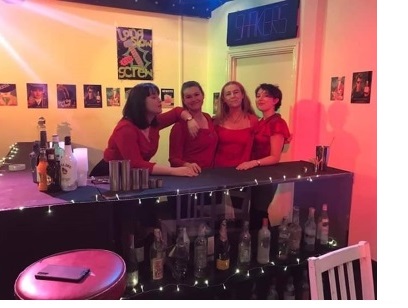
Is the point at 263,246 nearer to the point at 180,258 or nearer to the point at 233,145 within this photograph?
the point at 180,258

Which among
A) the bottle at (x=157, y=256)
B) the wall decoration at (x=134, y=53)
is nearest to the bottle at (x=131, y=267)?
the bottle at (x=157, y=256)

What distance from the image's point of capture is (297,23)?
2.60 m

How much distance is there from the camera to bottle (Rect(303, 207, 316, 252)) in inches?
85.9

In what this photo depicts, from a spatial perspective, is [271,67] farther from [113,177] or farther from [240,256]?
[113,177]

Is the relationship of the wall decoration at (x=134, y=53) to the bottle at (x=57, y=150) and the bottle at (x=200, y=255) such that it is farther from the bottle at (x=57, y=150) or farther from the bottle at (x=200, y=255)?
the bottle at (x=200, y=255)

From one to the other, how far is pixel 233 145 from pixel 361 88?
0.89 metres

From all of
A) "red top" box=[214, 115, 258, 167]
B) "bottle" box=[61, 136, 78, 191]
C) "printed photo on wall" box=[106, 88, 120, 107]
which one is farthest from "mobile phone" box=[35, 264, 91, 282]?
"printed photo on wall" box=[106, 88, 120, 107]

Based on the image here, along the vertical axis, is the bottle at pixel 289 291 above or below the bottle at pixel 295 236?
below

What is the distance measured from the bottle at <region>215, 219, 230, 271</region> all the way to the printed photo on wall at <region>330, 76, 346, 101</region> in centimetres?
122

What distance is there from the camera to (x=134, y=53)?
3441mm

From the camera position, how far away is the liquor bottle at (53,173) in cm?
158

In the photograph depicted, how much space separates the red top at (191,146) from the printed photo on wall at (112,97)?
1488mm
